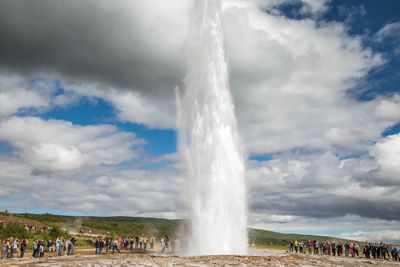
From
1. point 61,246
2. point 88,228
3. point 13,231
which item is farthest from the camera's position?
point 88,228

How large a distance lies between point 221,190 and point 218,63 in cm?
1087

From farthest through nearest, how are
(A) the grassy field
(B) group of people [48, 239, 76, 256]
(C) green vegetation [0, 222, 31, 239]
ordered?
(A) the grassy field → (C) green vegetation [0, 222, 31, 239] → (B) group of people [48, 239, 76, 256]

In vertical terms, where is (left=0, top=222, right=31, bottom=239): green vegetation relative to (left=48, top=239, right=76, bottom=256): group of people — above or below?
above

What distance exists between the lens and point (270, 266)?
1705 centimetres

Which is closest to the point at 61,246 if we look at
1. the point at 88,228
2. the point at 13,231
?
the point at 13,231

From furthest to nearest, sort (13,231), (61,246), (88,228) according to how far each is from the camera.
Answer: (88,228) < (13,231) < (61,246)

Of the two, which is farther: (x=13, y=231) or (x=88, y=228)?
(x=88, y=228)

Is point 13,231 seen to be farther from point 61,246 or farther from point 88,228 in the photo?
point 88,228

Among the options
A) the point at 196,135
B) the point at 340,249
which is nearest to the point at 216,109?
the point at 196,135

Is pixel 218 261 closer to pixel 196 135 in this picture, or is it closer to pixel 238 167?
pixel 238 167

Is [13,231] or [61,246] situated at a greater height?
[13,231]

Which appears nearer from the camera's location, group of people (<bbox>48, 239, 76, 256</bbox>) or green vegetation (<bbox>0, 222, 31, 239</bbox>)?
group of people (<bbox>48, 239, 76, 256</bbox>)

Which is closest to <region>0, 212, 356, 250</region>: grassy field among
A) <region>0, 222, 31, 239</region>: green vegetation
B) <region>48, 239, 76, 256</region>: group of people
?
<region>0, 222, 31, 239</region>: green vegetation

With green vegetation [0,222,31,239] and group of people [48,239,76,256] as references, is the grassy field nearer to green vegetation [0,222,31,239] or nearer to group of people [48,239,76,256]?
green vegetation [0,222,31,239]
